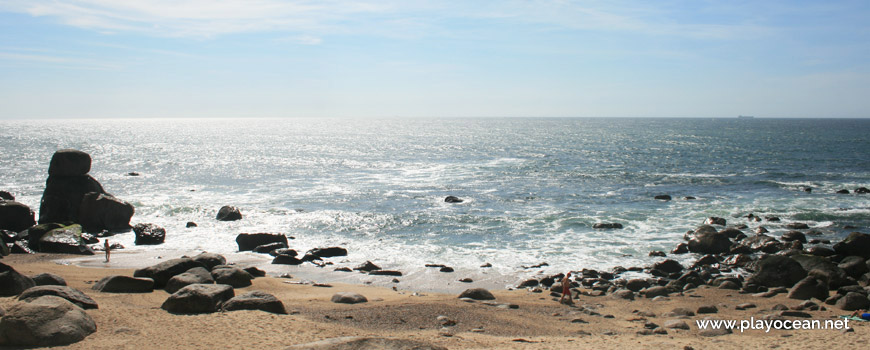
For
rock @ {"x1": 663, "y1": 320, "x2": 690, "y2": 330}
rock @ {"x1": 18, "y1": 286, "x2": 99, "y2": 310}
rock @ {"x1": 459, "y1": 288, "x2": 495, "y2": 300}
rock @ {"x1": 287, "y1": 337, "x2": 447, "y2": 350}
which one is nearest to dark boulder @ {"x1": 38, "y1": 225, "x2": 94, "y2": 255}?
rock @ {"x1": 18, "y1": 286, "x2": 99, "y2": 310}

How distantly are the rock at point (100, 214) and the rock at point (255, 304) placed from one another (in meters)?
25.0

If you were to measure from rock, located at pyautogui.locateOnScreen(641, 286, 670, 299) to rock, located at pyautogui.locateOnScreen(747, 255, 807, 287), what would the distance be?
4418 mm

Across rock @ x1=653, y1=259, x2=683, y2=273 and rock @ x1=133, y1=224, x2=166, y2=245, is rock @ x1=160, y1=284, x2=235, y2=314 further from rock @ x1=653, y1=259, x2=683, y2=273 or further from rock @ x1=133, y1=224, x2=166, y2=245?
rock @ x1=653, y1=259, x2=683, y2=273

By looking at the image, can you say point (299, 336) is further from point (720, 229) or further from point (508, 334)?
point (720, 229)

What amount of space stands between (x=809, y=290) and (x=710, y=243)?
28.5ft

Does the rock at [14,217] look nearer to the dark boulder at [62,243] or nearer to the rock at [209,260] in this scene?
the dark boulder at [62,243]

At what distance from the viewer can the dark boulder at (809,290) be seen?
846 inches

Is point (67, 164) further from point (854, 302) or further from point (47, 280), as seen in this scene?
→ point (854, 302)

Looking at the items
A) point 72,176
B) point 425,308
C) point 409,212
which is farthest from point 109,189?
point 425,308

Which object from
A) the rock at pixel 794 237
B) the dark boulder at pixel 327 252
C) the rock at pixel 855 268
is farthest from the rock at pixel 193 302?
the rock at pixel 794 237

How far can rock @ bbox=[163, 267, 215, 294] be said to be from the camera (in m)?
20.0

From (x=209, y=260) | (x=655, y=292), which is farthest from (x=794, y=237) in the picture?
(x=209, y=260)

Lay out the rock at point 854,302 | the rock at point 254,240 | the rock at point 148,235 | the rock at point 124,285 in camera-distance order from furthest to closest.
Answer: the rock at point 148,235
the rock at point 254,240
the rock at point 124,285
the rock at point 854,302

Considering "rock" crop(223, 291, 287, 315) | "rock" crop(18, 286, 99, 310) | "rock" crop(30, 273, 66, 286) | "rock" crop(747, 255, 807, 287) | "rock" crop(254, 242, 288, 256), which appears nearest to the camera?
"rock" crop(18, 286, 99, 310)
